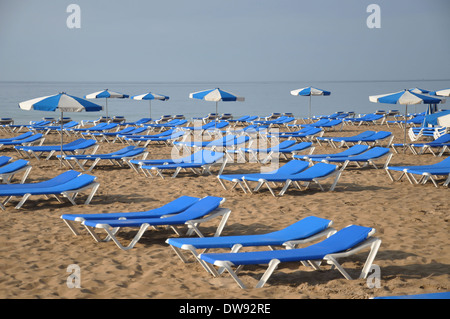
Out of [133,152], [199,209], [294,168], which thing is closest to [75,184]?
[199,209]

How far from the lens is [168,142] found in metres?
14.9

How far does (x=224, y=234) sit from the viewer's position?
5.39m

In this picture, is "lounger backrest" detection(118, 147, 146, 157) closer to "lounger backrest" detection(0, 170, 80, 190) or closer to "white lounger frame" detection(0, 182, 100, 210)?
"lounger backrest" detection(0, 170, 80, 190)

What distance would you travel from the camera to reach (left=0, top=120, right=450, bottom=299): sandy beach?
380 centimetres

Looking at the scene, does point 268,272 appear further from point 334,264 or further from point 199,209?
point 199,209

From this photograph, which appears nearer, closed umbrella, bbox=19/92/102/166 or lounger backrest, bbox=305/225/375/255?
lounger backrest, bbox=305/225/375/255

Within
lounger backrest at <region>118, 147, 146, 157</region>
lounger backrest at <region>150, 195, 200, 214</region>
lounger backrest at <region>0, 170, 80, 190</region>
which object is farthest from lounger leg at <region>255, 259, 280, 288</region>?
lounger backrest at <region>118, 147, 146, 157</region>

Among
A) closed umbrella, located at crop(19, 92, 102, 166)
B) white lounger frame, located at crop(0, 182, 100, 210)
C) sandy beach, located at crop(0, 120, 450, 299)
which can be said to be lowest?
sandy beach, located at crop(0, 120, 450, 299)

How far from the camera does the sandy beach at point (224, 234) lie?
12.5 ft

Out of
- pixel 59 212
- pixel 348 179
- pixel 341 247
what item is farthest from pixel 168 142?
pixel 341 247

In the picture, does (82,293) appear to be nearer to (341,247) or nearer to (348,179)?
(341,247)
